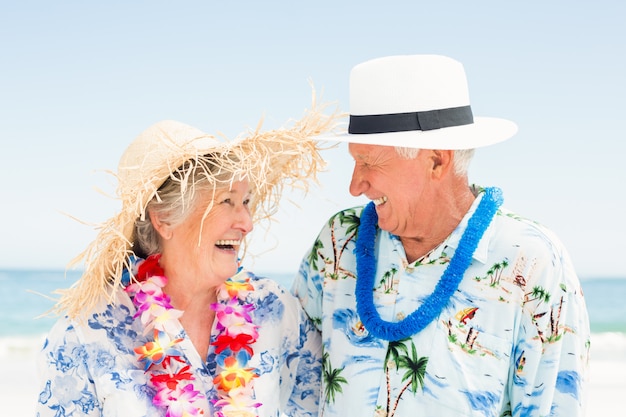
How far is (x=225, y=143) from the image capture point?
90.1 inches

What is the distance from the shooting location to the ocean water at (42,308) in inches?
500

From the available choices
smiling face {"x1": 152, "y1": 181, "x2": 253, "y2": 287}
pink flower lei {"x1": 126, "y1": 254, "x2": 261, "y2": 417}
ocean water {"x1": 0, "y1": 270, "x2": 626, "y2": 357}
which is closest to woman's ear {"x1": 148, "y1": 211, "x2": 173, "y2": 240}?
smiling face {"x1": 152, "y1": 181, "x2": 253, "y2": 287}

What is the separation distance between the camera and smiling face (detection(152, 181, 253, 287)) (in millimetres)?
2416

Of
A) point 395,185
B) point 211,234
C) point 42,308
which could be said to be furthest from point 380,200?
point 42,308

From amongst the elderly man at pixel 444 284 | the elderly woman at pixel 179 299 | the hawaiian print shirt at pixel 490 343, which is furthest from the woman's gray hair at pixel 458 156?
the elderly woman at pixel 179 299

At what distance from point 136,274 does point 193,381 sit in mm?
406

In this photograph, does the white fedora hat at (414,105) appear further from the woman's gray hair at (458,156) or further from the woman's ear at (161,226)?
the woman's ear at (161,226)

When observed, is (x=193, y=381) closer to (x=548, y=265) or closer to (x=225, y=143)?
(x=225, y=143)

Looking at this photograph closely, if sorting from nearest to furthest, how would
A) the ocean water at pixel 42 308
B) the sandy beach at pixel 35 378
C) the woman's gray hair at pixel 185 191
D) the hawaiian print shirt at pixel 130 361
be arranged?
the hawaiian print shirt at pixel 130 361, the woman's gray hair at pixel 185 191, the sandy beach at pixel 35 378, the ocean water at pixel 42 308

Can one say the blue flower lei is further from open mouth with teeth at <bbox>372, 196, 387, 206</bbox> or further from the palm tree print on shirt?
open mouth with teeth at <bbox>372, 196, 387, 206</bbox>

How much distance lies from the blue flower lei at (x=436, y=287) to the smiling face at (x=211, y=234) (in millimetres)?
430

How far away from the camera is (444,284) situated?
7.63 ft

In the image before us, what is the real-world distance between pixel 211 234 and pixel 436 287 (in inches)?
29.5

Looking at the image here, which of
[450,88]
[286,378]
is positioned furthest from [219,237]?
[450,88]
